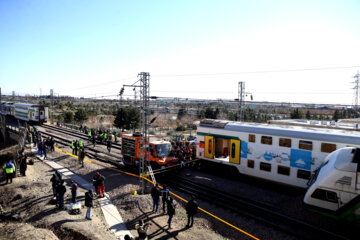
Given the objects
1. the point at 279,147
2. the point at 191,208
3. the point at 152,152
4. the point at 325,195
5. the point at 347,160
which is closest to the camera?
the point at 347,160

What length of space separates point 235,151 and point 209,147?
252 cm

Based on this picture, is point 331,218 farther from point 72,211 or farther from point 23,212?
point 23,212

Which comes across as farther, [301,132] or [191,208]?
[301,132]

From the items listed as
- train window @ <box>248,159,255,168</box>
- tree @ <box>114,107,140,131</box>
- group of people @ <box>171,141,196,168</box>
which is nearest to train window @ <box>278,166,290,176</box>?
train window @ <box>248,159,255,168</box>

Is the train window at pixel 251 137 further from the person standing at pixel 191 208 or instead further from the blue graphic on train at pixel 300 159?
the person standing at pixel 191 208

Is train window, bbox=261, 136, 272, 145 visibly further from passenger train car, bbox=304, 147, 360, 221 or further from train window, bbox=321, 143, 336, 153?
passenger train car, bbox=304, 147, 360, 221

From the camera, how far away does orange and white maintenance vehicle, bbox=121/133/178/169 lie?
1770cm

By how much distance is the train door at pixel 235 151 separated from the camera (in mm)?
17281

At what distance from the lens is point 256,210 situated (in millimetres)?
12820

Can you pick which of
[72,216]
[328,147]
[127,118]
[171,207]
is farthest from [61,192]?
[127,118]

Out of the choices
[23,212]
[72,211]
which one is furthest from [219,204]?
[23,212]

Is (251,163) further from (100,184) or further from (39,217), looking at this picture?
(39,217)

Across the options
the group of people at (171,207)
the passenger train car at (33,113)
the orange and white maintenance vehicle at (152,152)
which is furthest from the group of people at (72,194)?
the passenger train car at (33,113)

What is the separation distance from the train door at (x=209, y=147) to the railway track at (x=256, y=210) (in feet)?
10.3
